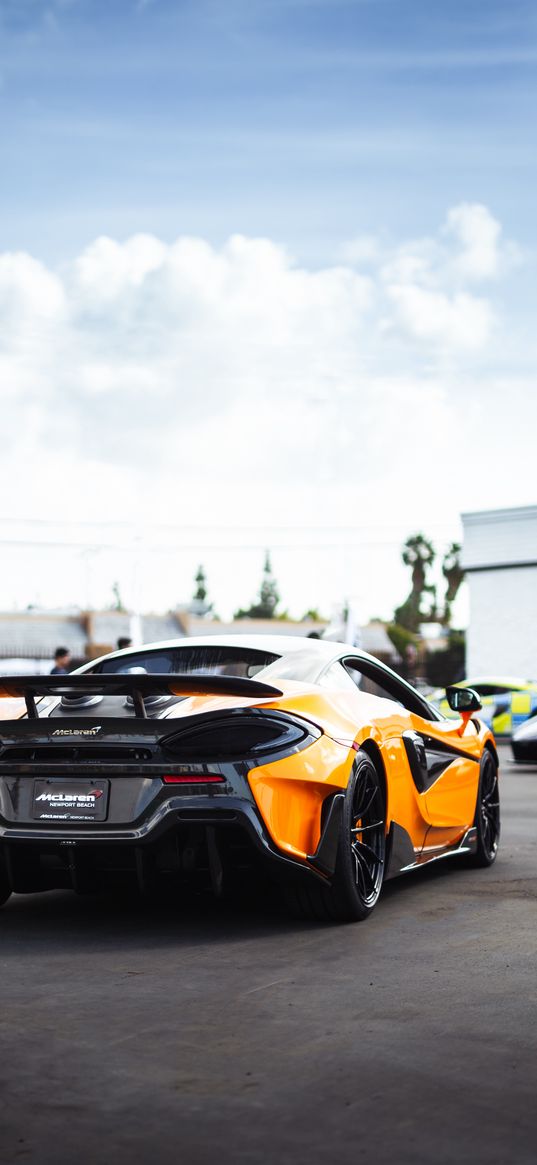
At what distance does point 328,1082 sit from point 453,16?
12.9 m

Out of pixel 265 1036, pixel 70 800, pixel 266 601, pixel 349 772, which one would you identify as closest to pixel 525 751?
pixel 349 772

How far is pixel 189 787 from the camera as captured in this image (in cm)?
521

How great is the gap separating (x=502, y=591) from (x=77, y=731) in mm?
33383

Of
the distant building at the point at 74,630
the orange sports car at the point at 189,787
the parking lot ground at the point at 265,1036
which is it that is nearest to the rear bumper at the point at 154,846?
the orange sports car at the point at 189,787

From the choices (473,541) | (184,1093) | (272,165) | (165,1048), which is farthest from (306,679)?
(473,541)

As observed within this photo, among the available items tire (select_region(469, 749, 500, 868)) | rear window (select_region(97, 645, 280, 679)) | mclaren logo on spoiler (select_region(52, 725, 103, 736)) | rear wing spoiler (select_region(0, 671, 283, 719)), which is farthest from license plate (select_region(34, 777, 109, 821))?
tire (select_region(469, 749, 500, 868))

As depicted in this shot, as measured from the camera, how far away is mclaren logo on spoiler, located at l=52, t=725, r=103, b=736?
536 centimetres

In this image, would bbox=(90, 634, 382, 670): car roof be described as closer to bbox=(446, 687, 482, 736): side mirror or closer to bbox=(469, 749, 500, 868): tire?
bbox=(446, 687, 482, 736): side mirror

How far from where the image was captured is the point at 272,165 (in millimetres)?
16359

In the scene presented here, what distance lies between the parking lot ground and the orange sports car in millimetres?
254

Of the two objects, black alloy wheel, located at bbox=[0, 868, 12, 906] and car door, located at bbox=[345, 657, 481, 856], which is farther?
car door, located at bbox=[345, 657, 481, 856]

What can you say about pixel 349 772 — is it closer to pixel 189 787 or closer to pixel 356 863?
pixel 356 863

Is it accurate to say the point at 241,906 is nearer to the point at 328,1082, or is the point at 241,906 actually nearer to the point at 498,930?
the point at 498,930

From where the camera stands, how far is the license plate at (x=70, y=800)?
5293mm
